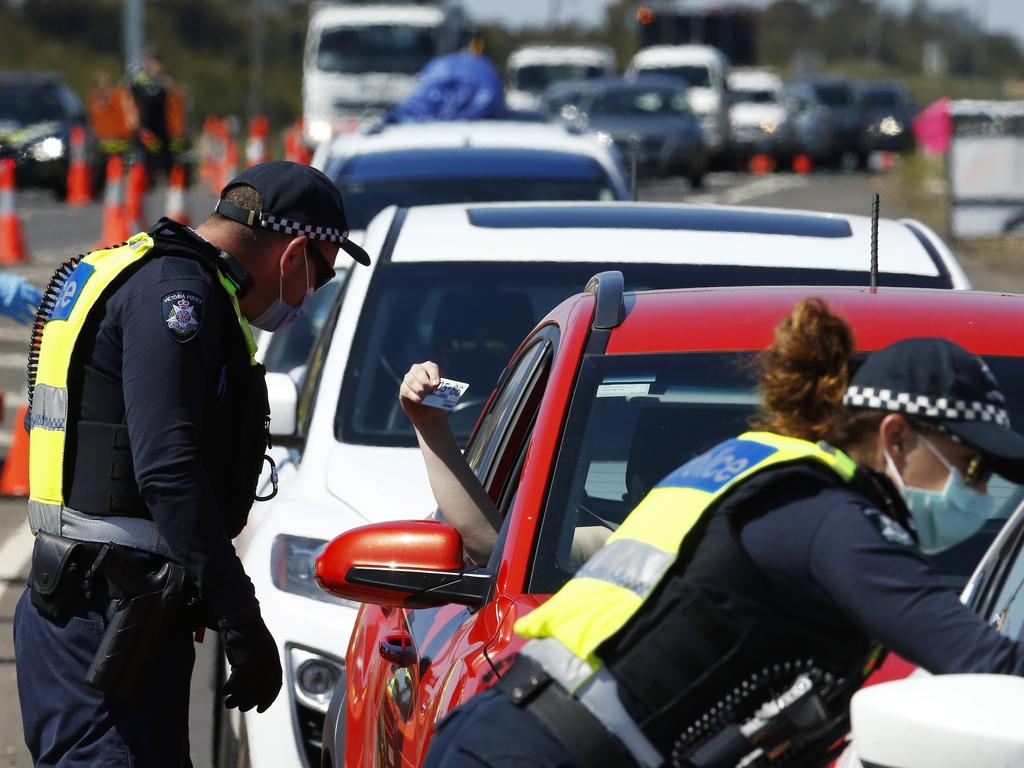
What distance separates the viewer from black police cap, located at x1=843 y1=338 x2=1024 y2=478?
8.26 ft

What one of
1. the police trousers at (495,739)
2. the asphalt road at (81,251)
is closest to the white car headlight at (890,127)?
the asphalt road at (81,251)

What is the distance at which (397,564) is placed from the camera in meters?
3.52

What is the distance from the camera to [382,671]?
3.85 meters

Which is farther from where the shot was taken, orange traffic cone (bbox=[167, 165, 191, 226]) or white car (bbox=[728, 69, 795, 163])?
white car (bbox=[728, 69, 795, 163])

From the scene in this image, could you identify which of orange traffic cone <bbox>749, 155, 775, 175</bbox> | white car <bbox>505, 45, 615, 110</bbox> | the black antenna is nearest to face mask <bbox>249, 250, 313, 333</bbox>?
the black antenna

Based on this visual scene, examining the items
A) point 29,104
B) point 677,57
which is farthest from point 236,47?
point 29,104

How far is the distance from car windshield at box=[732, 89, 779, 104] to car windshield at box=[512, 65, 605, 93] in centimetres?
356

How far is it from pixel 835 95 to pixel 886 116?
3.95ft

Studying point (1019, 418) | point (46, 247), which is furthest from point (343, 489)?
point (46, 247)

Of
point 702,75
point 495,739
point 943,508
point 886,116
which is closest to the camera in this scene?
point 943,508

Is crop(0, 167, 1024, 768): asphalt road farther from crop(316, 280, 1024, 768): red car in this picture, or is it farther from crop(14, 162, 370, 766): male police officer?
crop(14, 162, 370, 766): male police officer

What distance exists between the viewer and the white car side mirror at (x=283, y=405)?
18.6 feet

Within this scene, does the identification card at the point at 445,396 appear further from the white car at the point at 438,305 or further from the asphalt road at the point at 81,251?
the asphalt road at the point at 81,251

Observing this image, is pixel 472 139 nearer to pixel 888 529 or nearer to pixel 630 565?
pixel 630 565
